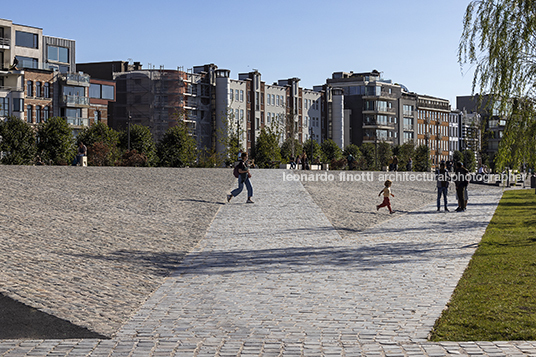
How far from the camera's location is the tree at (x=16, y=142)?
54.4m

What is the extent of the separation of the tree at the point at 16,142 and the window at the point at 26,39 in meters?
28.4

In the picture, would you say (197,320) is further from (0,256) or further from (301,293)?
(0,256)

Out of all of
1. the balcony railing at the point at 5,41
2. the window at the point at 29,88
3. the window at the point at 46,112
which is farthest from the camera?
the window at the point at 46,112

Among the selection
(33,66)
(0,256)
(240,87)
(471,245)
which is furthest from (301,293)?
(240,87)

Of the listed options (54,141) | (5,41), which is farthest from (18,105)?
(54,141)

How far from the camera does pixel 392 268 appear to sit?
11492mm

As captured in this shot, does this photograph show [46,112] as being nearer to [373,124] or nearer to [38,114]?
[38,114]

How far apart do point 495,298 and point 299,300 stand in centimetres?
243

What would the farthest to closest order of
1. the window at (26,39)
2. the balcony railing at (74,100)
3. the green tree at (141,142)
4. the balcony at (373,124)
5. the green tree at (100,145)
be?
the balcony at (373,124)
the balcony railing at (74,100)
the window at (26,39)
the green tree at (141,142)
the green tree at (100,145)

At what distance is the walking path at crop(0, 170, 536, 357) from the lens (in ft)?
21.2

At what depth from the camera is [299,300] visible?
345 inches

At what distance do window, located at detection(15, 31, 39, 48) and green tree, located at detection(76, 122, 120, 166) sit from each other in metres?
17.1

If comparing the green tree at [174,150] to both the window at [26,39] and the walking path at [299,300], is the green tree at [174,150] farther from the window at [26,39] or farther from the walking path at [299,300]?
the walking path at [299,300]

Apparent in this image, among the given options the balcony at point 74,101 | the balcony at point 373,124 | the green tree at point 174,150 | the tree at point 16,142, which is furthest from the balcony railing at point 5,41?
the balcony at point 373,124
